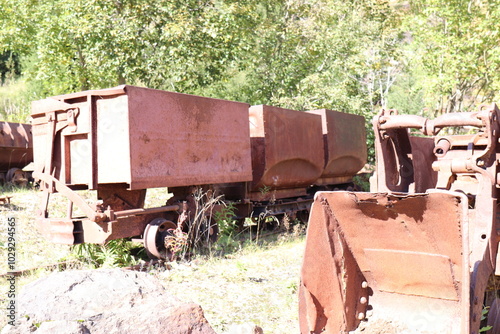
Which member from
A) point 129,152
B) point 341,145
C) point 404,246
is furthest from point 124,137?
point 341,145

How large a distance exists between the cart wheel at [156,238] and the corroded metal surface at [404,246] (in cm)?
395

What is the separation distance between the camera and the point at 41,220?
735cm

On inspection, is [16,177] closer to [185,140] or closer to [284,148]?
[284,148]

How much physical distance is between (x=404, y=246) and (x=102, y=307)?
207 cm

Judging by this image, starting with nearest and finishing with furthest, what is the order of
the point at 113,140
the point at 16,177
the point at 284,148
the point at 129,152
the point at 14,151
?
the point at 129,152, the point at 113,140, the point at 284,148, the point at 14,151, the point at 16,177

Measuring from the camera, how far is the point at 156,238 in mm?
7352

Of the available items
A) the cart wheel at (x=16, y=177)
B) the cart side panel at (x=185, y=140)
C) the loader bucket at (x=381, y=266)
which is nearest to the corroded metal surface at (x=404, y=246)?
the loader bucket at (x=381, y=266)

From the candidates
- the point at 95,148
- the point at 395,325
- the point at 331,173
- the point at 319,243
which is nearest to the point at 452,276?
the point at 395,325

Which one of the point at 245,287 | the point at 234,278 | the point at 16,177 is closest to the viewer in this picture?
the point at 245,287

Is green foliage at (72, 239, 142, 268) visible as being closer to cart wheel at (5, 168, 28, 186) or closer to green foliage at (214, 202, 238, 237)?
green foliage at (214, 202, 238, 237)

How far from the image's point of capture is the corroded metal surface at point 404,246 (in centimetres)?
336

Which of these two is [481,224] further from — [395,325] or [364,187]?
[364,187]

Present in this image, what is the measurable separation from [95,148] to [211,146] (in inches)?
75.5

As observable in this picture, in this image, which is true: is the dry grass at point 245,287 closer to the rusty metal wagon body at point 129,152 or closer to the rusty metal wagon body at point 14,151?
the rusty metal wagon body at point 129,152
